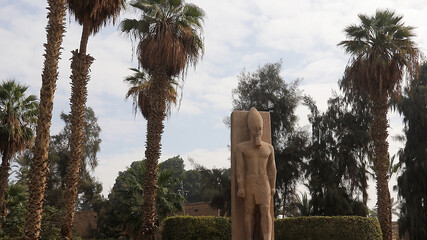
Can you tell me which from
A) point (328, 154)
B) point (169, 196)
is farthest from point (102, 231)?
point (328, 154)

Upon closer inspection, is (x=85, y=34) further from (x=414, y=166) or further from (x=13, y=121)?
(x=414, y=166)

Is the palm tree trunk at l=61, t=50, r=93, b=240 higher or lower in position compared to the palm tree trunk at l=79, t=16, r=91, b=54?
lower

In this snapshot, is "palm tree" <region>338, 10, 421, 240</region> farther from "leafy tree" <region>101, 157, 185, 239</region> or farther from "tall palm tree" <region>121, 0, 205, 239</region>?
"leafy tree" <region>101, 157, 185, 239</region>

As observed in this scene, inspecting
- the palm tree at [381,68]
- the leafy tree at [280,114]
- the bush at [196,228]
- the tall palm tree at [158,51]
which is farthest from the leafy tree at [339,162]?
the tall palm tree at [158,51]

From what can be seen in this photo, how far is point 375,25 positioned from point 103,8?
11661 mm

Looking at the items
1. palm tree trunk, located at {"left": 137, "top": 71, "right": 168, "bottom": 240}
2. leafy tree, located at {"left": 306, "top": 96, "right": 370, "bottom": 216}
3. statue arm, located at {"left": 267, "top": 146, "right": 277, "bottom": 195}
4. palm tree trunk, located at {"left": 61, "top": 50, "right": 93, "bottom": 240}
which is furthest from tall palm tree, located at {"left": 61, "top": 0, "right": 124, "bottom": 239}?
leafy tree, located at {"left": 306, "top": 96, "right": 370, "bottom": 216}

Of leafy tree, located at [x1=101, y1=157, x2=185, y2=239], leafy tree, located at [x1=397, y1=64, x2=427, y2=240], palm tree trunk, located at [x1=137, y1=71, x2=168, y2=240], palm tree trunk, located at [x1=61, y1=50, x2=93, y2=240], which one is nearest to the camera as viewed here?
palm tree trunk, located at [x1=61, y1=50, x2=93, y2=240]

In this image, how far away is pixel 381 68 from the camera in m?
19.0

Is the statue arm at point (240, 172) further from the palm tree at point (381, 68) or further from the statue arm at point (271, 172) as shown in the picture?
the palm tree at point (381, 68)

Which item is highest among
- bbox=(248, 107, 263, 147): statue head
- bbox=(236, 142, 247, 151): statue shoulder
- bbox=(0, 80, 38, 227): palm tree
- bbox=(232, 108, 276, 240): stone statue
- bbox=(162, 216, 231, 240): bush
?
bbox=(0, 80, 38, 227): palm tree

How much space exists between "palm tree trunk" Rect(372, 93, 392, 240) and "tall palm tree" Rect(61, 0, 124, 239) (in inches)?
438

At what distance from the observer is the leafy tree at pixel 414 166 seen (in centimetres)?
2484

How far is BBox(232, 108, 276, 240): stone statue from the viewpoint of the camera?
884 cm

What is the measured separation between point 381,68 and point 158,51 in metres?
8.92
